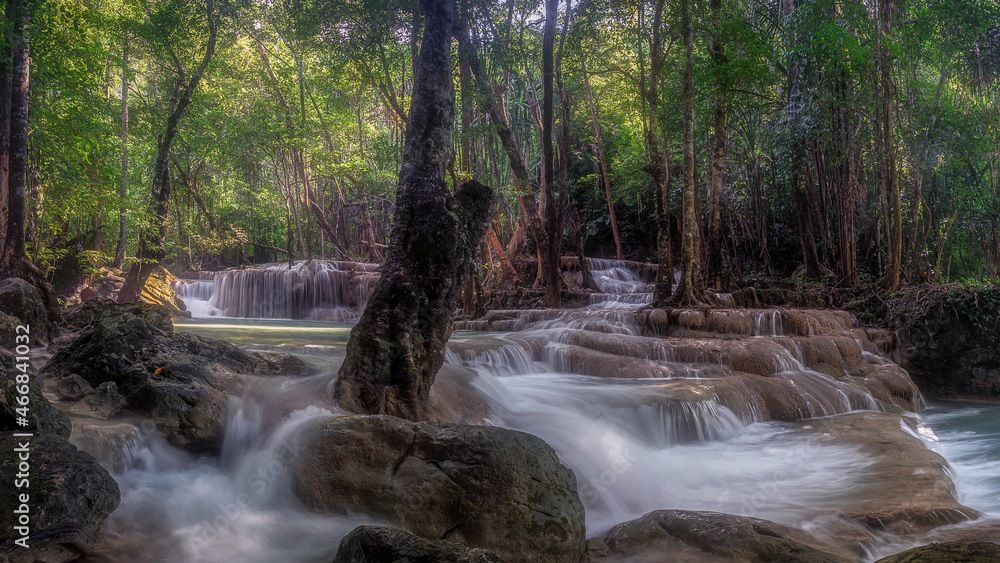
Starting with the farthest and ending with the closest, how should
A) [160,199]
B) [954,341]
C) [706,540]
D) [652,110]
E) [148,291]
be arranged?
[148,291] < [160,199] < [652,110] < [954,341] < [706,540]

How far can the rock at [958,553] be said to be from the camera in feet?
7.15

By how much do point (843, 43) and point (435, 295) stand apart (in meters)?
10.00

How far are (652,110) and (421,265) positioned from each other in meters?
8.68

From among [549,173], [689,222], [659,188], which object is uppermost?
[549,173]

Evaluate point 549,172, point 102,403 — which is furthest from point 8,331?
point 549,172

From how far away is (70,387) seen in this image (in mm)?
4441

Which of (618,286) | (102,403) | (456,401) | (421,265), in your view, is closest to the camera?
(102,403)

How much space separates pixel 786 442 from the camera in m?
6.03

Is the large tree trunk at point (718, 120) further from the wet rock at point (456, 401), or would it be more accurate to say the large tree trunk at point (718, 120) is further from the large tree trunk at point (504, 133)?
the wet rock at point (456, 401)

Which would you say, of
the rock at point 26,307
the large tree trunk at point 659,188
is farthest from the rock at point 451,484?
the large tree trunk at point 659,188

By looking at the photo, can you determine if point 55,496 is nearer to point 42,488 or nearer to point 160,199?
point 42,488

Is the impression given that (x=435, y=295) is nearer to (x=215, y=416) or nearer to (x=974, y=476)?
(x=215, y=416)

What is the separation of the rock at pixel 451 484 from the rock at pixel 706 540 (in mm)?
394

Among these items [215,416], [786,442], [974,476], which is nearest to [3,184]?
[215,416]
